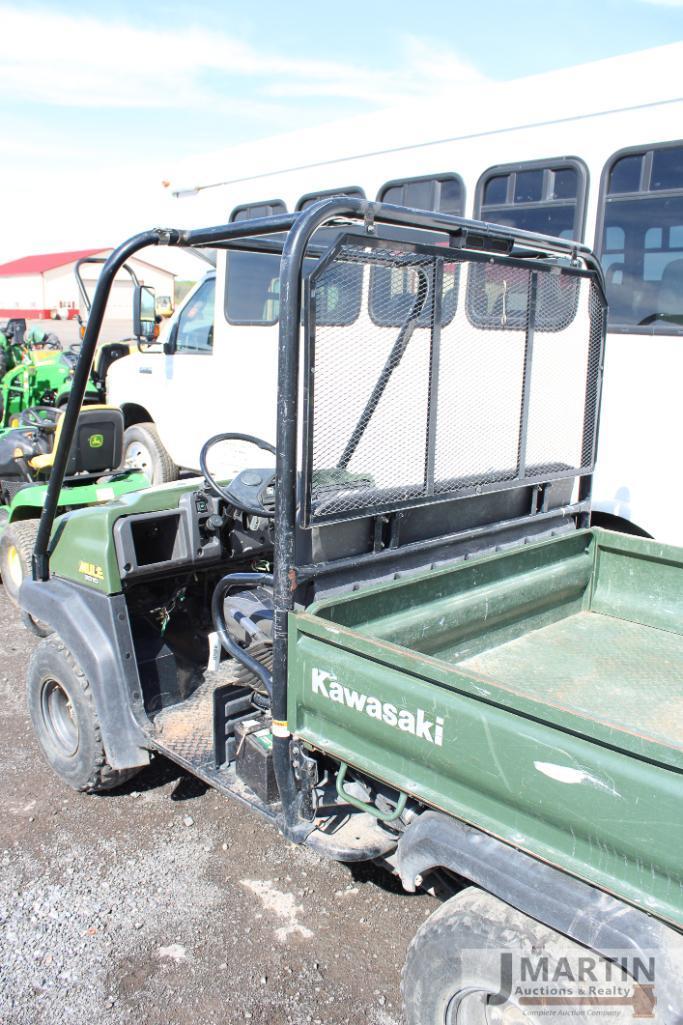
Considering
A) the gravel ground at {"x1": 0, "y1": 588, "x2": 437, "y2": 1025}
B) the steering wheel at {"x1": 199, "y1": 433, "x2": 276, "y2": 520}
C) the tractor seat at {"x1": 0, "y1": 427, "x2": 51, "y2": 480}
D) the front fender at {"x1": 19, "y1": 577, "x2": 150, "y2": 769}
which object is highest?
the steering wheel at {"x1": 199, "y1": 433, "x2": 276, "y2": 520}

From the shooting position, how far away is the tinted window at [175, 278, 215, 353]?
23.7 ft

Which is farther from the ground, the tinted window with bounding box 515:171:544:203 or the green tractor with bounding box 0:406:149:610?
the tinted window with bounding box 515:171:544:203

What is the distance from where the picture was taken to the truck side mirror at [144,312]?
20.8 feet

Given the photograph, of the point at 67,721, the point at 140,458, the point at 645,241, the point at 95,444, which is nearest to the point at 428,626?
the point at 67,721

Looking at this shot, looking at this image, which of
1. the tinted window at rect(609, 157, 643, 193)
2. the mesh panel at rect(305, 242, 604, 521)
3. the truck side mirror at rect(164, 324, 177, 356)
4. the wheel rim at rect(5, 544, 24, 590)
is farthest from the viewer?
the truck side mirror at rect(164, 324, 177, 356)

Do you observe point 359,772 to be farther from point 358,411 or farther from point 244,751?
point 358,411

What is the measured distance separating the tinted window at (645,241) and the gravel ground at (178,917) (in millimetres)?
3451

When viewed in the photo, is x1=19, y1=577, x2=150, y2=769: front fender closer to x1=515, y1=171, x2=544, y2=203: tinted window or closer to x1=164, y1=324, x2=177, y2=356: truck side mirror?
x1=515, y1=171, x2=544, y2=203: tinted window

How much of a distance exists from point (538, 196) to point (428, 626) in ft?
11.4

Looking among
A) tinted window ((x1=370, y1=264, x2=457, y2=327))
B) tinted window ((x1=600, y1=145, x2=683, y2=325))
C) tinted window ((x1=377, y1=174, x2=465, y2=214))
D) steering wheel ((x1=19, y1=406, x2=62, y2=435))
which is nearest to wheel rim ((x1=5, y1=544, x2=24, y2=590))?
→ steering wheel ((x1=19, y1=406, x2=62, y2=435))

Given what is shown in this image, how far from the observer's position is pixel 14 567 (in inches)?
228

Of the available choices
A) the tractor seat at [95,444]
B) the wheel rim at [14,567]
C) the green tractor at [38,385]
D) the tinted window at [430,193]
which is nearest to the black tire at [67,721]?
the wheel rim at [14,567]

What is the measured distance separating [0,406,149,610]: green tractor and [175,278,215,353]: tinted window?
4.98ft

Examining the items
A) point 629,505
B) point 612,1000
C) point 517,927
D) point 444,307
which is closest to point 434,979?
point 517,927
